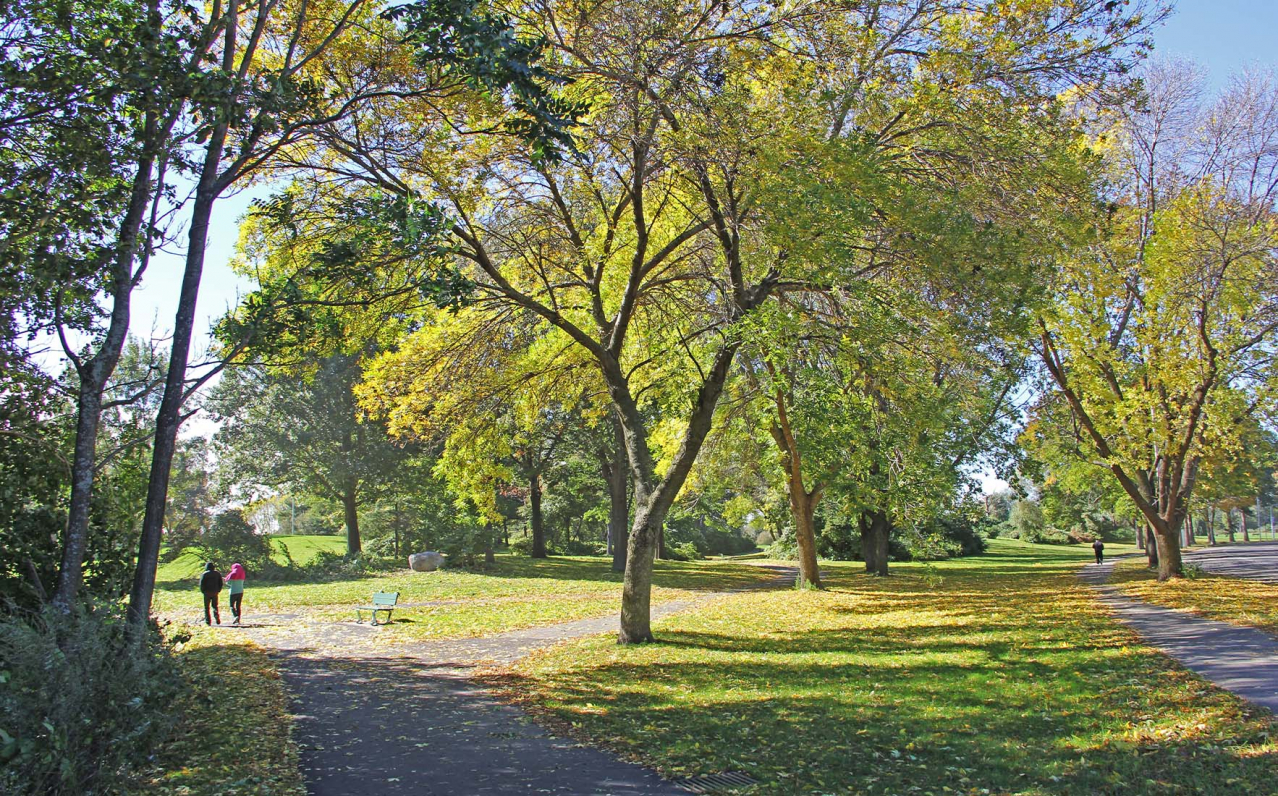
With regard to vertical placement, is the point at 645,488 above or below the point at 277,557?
above

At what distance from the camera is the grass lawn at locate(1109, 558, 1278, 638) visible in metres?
13.8

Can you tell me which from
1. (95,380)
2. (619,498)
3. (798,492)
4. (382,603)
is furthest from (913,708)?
(619,498)

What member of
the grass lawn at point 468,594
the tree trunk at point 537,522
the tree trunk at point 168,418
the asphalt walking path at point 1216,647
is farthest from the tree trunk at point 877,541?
the tree trunk at point 168,418

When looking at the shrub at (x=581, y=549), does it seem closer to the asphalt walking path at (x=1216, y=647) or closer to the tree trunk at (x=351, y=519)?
the tree trunk at (x=351, y=519)

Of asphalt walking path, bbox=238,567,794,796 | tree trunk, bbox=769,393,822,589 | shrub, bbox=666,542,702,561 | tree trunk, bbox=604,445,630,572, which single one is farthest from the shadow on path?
shrub, bbox=666,542,702,561

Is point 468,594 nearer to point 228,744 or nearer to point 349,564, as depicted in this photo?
point 349,564

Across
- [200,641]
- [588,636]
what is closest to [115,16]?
[200,641]

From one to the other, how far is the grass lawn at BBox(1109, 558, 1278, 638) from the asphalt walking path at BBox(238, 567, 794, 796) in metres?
11.7

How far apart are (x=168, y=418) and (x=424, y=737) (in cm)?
381

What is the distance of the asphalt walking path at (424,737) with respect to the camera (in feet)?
19.7

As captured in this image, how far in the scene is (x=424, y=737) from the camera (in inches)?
290

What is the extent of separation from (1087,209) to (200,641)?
15.5 m

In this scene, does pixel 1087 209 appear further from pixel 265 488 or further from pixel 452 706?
pixel 265 488

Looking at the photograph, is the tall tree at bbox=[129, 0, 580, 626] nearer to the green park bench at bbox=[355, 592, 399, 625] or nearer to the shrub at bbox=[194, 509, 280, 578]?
the green park bench at bbox=[355, 592, 399, 625]
